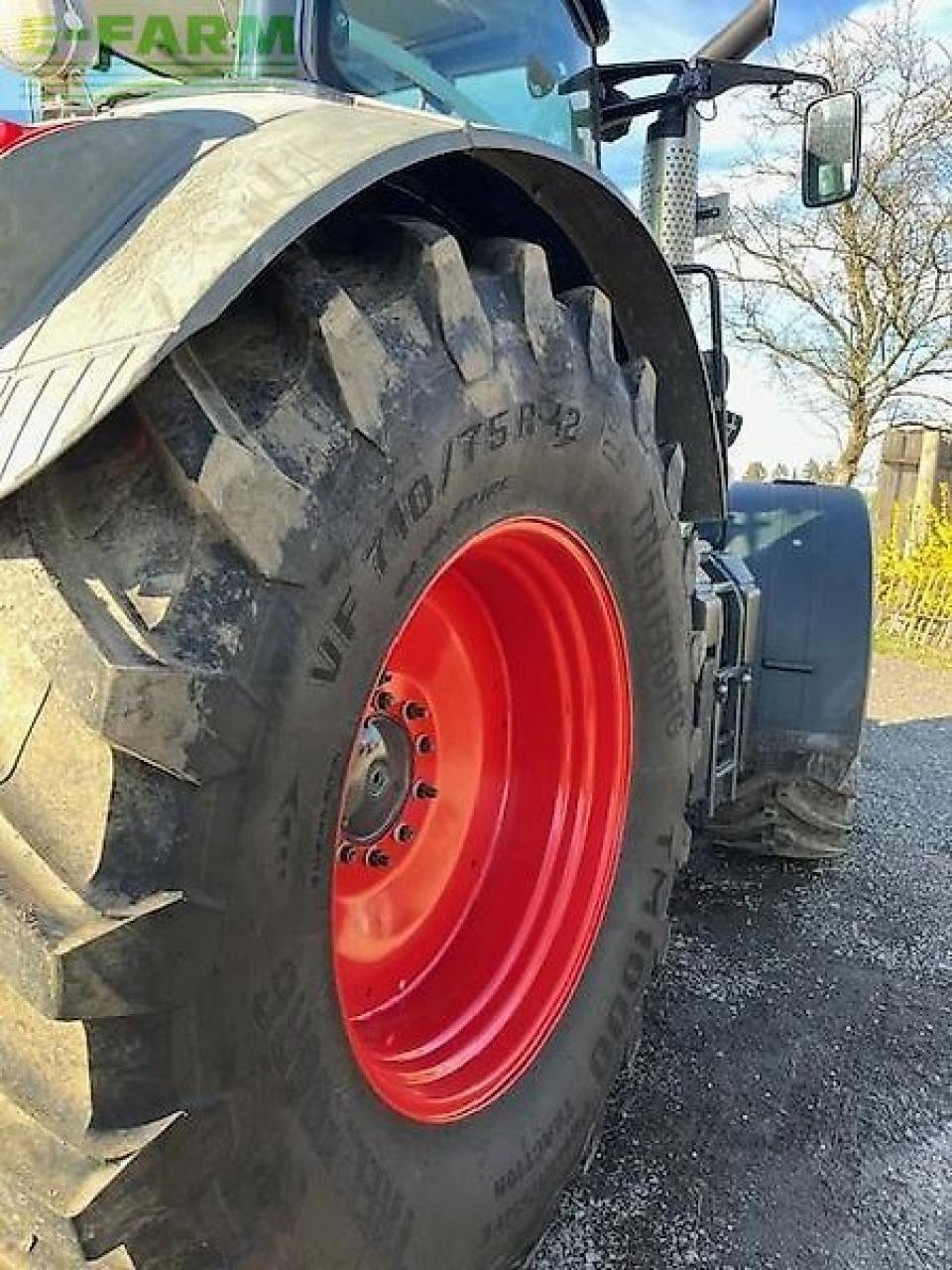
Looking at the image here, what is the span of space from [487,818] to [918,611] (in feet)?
26.7

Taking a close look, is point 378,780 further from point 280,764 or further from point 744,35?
point 744,35

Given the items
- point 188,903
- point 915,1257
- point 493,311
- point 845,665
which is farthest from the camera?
point 845,665

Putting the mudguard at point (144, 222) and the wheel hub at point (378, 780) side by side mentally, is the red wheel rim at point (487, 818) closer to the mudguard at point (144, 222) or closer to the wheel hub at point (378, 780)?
the wheel hub at point (378, 780)

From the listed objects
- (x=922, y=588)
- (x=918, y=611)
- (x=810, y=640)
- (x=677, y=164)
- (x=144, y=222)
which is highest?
(x=677, y=164)

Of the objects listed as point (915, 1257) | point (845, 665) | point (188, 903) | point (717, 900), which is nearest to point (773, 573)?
point (845, 665)

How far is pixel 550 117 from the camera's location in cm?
291

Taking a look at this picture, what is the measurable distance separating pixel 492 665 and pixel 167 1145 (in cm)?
111

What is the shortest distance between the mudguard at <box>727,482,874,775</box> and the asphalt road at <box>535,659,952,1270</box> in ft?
1.63

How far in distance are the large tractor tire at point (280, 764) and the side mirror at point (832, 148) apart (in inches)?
57.9

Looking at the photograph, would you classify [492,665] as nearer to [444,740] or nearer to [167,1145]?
[444,740]

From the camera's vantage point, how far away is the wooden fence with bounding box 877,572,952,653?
9.25m

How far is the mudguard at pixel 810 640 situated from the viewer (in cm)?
349

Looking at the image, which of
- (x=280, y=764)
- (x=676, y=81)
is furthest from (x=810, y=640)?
(x=280, y=764)

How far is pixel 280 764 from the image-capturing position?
1.25 m
